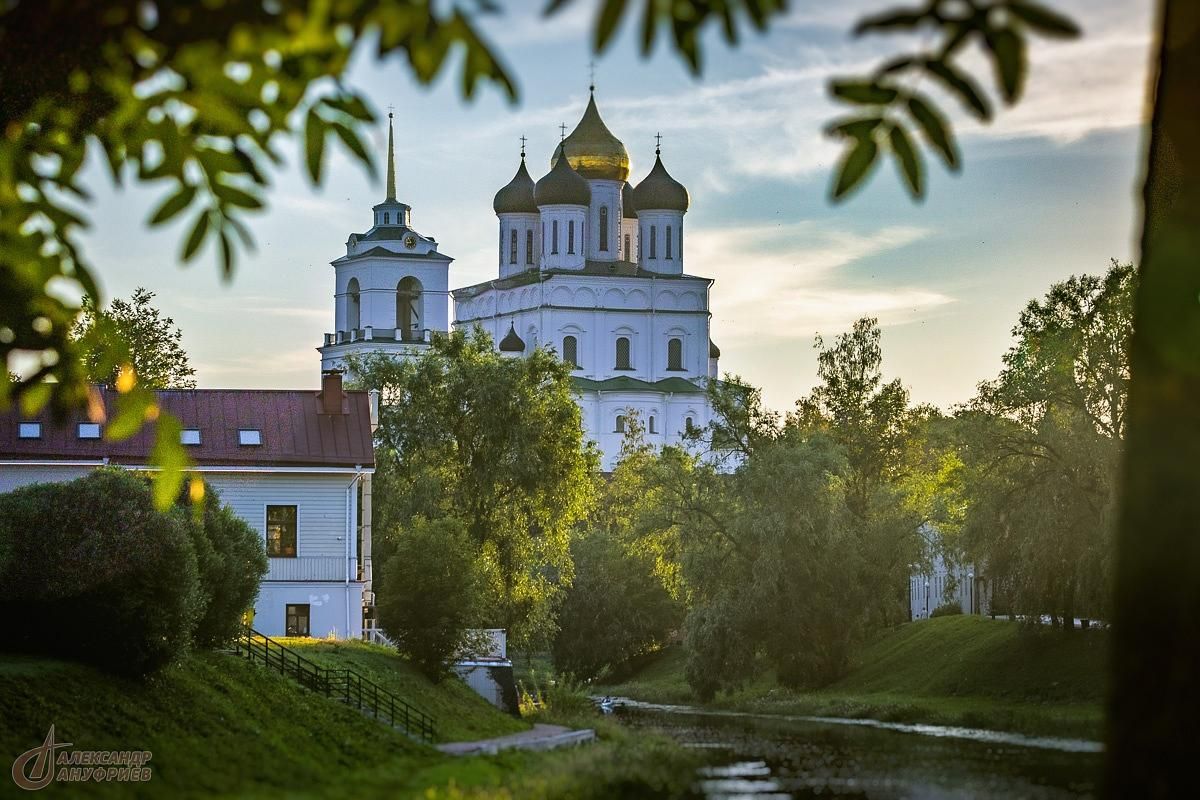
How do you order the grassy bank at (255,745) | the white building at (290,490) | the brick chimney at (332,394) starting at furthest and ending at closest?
the brick chimney at (332,394) → the white building at (290,490) → the grassy bank at (255,745)

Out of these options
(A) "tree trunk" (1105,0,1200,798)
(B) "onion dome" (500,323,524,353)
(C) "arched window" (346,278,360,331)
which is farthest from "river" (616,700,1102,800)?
(C) "arched window" (346,278,360,331)

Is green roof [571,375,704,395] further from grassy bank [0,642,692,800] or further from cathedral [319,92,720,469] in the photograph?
grassy bank [0,642,692,800]

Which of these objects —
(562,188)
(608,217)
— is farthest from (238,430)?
(608,217)

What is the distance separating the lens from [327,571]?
4497 cm

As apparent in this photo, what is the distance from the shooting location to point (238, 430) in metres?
45.8

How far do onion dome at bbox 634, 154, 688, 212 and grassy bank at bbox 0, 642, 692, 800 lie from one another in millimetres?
83815

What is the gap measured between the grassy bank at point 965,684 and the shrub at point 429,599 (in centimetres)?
1200

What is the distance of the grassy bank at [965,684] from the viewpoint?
137 feet

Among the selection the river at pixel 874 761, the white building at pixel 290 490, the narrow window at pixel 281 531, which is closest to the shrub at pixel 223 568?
the river at pixel 874 761

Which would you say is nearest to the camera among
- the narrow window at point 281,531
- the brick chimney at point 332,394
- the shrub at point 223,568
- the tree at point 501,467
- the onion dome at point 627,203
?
the shrub at point 223,568

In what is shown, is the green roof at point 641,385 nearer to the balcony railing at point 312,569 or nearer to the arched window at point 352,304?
the arched window at point 352,304

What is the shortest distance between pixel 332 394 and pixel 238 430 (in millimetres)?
2556

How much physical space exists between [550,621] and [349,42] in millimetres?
45985

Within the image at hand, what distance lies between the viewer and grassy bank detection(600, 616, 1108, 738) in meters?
41.8
